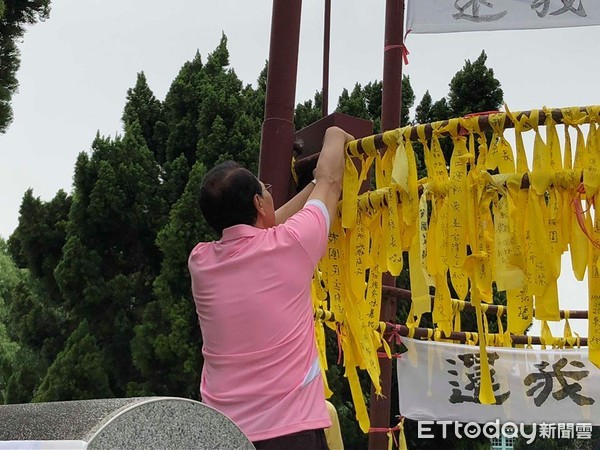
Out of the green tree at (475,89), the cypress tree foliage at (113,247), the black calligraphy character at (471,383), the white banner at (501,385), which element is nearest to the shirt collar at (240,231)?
the white banner at (501,385)

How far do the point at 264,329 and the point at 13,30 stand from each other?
6109 millimetres

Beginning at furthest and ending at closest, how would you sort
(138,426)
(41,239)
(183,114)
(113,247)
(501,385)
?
(183,114) → (41,239) → (113,247) → (501,385) → (138,426)

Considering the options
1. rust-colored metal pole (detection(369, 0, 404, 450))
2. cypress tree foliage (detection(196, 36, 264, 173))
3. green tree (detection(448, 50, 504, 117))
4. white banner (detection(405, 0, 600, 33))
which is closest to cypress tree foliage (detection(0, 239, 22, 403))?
cypress tree foliage (detection(196, 36, 264, 173))

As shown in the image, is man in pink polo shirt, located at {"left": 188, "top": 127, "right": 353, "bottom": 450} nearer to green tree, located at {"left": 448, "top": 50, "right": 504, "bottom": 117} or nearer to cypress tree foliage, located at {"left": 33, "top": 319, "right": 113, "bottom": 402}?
cypress tree foliage, located at {"left": 33, "top": 319, "right": 113, "bottom": 402}

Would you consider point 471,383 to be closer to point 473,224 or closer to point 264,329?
point 473,224

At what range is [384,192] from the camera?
2.49 meters

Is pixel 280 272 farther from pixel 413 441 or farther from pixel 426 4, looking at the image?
pixel 413 441

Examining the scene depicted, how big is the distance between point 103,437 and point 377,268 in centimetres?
148

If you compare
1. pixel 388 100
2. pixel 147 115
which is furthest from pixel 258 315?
pixel 147 115

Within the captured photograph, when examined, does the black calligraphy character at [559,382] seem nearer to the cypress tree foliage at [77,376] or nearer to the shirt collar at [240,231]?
the shirt collar at [240,231]

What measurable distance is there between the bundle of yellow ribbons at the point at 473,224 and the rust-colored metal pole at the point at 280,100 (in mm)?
267

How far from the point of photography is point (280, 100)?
272 cm

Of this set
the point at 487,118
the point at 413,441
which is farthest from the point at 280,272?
the point at 413,441

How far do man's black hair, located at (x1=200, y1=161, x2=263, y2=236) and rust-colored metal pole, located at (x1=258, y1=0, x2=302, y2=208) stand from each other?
2.35ft
